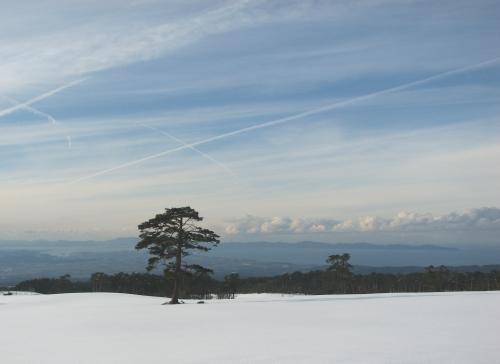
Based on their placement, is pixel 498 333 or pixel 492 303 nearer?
pixel 498 333

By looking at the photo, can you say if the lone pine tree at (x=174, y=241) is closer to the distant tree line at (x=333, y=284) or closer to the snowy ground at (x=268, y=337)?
the snowy ground at (x=268, y=337)

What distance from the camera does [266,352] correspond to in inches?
653

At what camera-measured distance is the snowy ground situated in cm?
1594

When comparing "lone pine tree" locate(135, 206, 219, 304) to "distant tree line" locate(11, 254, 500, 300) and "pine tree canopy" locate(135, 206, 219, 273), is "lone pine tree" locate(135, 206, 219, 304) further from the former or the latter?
"distant tree line" locate(11, 254, 500, 300)

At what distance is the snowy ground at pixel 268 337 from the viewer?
52.3 feet

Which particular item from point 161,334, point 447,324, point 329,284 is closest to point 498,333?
point 447,324

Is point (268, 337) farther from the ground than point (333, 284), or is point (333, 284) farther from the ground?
point (333, 284)

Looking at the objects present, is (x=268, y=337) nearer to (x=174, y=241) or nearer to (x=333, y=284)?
(x=174, y=241)

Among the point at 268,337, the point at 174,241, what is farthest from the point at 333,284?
the point at 268,337

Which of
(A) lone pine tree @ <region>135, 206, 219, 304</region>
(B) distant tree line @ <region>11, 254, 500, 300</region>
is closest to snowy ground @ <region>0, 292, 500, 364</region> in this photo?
(A) lone pine tree @ <region>135, 206, 219, 304</region>

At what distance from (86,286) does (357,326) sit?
146 metres

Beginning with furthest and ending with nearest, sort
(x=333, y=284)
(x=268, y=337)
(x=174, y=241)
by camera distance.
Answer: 1. (x=333, y=284)
2. (x=174, y=241)
3. (x=268, y=337)

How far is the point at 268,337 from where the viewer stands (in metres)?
19.9

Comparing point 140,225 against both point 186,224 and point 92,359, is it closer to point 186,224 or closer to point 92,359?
point 186,224
